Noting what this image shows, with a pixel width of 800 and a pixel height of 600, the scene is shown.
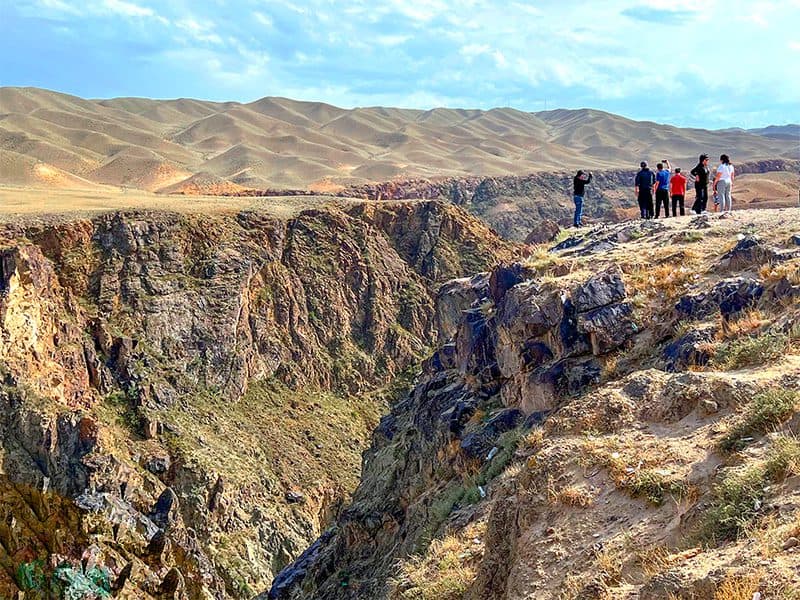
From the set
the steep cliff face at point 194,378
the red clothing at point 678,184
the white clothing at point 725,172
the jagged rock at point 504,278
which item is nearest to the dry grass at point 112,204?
the steep cliff face at point 194,378

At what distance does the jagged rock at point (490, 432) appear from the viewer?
15194 mm

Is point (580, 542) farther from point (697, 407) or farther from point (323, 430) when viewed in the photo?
point (323, 430)

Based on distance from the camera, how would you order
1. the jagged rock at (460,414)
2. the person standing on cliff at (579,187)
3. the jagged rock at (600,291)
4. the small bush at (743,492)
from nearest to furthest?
the small bush at (743,492)
the jagged rock at (600,291)
the jagged rock at (460,414)
the person standing on cliff at (579,187)

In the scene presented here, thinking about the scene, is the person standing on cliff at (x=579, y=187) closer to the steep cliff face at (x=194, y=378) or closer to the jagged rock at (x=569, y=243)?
the jagged rock at (x=569, y=243)

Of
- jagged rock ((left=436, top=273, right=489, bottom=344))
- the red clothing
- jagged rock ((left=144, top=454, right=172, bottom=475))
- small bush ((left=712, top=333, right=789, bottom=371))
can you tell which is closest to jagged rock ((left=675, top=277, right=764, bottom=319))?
small bush ((left=712, top=333, right=789, bottom=371))

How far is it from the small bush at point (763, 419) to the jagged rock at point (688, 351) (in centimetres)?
298

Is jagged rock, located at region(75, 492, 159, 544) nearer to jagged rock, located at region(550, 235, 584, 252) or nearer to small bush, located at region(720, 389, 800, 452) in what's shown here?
jagged rock, located at region(550, 235, 584, 252)

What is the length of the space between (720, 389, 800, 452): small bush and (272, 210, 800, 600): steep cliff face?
0.8 inches

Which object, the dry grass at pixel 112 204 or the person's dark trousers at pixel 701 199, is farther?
the dry grass at pixel 112 204

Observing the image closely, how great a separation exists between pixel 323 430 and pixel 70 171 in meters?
99.9

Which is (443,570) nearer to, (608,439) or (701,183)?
(608,439)

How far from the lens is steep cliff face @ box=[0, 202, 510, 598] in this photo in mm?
41156

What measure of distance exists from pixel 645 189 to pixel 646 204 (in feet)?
1.54

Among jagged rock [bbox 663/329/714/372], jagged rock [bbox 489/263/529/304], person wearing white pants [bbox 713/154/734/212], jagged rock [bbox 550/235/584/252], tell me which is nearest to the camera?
jagged rock [bbox 663/329/714/372]
